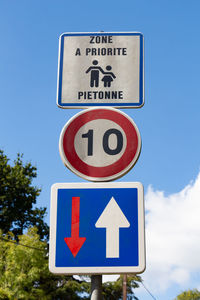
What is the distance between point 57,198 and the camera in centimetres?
258

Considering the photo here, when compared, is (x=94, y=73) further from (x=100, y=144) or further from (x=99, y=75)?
(x=100, y=144)

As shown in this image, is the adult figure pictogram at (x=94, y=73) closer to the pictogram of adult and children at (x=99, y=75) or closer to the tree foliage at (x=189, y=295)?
the pictogram of adult and children at (x=99, y=75)

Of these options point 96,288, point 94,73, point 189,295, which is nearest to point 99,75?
point 94,73

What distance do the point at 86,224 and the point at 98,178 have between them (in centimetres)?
31

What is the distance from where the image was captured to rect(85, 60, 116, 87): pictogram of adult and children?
311 cm

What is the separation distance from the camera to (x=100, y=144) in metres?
2.74

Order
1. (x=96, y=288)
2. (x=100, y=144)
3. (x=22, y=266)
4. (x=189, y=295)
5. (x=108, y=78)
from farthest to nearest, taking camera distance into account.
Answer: (x=189, y=295) → (x=22, y=266) → (x=108, y=78) → (x=100, y=144) → (x=96, y=288)

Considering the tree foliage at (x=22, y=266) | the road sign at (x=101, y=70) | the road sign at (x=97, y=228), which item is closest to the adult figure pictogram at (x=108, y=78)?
the road sign at (x=101, y=70)

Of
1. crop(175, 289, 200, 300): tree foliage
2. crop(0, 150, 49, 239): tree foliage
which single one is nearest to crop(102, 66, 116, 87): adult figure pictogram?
crop(0, 150, 49, 239): tree foliage

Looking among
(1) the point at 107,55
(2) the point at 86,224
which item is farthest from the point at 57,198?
(1) the point at 107,55

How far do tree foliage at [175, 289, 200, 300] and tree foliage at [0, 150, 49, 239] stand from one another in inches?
1660

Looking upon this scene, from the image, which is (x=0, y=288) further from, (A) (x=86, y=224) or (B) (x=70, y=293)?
(A) (x=86, y=224)

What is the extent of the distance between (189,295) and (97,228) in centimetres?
7617

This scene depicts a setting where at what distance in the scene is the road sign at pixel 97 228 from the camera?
241 cm
